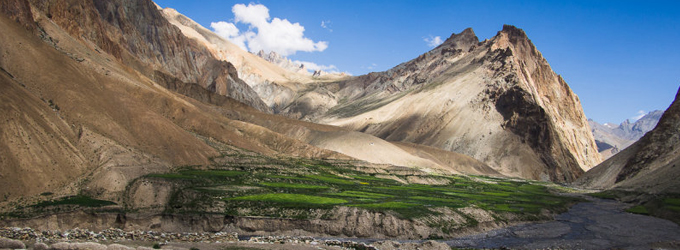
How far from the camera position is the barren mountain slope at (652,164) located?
8254 cm

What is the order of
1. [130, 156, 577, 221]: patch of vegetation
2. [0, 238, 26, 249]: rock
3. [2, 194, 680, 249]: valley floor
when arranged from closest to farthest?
[0, 238, 26, 249]: rock < [2, 194, 680, 249]: valley floor < [130, 156, 577, 221]: patch of vegetation

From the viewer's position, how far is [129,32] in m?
153

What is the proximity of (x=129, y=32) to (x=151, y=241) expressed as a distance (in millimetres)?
135245

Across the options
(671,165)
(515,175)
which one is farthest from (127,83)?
(515,175)

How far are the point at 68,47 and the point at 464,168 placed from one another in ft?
384

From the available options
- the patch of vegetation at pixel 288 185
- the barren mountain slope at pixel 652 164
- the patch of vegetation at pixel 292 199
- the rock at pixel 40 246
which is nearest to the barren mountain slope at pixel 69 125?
the patch of vegetation at pixel 288 185

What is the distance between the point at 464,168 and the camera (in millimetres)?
159500

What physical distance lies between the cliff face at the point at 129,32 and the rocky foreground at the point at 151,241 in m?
84.8

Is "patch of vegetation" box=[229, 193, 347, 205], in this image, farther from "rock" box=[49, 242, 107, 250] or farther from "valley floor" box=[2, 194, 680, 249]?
"rock" box=[49, 242, 107, 250]

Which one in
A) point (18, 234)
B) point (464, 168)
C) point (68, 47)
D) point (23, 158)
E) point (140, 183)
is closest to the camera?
point (18, 234)

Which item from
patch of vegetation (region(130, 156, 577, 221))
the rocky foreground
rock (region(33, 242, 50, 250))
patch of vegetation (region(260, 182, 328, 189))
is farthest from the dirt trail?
rock (region(33, 242, 50, 250))

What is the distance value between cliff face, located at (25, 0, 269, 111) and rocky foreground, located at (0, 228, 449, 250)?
8483cm

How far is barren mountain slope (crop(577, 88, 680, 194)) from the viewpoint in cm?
8254

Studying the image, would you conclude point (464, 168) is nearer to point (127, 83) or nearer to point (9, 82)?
point (127, 83)
